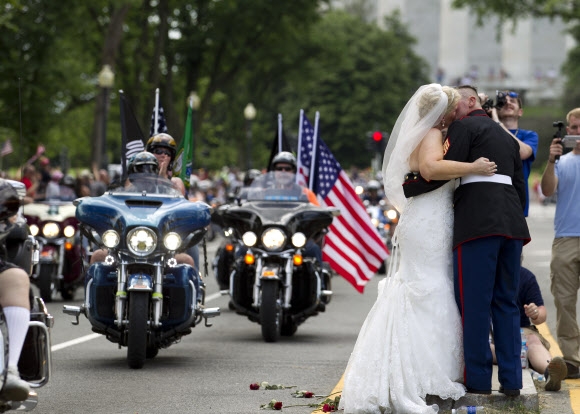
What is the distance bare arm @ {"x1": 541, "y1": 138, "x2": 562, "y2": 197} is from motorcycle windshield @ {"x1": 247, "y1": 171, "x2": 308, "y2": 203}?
3667mm

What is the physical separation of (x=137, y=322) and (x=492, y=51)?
351 feet

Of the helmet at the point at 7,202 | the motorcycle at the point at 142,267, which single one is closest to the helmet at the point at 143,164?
the motorcycle at the point at 142,267

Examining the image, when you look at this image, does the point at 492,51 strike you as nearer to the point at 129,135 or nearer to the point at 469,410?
the point at 129,135

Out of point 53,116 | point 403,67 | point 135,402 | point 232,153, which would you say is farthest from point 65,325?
point 403,67

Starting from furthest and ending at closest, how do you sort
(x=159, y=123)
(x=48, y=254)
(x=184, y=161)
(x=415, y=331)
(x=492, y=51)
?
(x=492, y=51) < (x=48, y=254) < (x=159, y=123) < (x=184, y=161) < (x=415, y=331)

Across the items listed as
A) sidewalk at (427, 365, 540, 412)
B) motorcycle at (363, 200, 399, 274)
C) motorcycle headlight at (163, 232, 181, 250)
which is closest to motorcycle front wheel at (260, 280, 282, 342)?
motorcycle headlight at (163, 232, 181, 250)

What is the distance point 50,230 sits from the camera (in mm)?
18531

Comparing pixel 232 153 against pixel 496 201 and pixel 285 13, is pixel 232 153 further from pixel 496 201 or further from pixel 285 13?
pixel 496 201

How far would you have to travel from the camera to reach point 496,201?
8.38 m

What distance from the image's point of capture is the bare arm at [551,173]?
10.6m

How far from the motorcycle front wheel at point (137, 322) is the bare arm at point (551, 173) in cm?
300

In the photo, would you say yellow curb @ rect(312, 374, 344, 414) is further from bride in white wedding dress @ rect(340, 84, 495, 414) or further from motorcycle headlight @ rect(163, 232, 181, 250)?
motorcycle headlight @ rect(163, 232, 181, 250)

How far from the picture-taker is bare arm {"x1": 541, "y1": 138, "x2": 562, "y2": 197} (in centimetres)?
1061

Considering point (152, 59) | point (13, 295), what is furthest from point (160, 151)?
point (152, 59)
